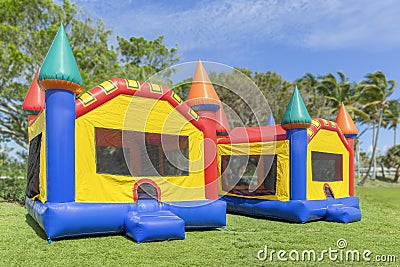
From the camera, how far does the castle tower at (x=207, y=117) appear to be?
7070 mm

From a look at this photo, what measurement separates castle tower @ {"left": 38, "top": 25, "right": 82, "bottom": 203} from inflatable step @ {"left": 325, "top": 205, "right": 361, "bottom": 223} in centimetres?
528

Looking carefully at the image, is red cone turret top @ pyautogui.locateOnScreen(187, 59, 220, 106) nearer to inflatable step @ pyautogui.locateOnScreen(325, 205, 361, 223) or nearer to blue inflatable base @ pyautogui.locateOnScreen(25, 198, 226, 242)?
blue inflatable base @ pyautogui.locateOnScreen(25, 198, 226, 242)

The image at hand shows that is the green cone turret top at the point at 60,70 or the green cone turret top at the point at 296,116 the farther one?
the green cone turret top at the point at 296,116

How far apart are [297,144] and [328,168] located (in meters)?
2.37

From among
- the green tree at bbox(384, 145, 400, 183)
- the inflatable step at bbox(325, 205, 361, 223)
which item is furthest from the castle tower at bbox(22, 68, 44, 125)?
the green tree at bbox(384, 145, 400, 183)

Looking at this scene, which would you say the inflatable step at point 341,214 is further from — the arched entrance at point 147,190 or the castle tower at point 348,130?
the arched entrance at point 147,190

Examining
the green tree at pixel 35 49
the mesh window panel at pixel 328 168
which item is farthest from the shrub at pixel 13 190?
the mesh window panel at pixel 328 168

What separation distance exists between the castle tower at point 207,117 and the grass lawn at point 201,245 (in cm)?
90

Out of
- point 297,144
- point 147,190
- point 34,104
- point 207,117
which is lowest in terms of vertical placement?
point 147,190

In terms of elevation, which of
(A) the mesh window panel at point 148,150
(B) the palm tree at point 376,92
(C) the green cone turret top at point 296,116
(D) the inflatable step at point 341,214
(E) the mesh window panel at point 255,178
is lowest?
(D) the inflatable step at point 341,214

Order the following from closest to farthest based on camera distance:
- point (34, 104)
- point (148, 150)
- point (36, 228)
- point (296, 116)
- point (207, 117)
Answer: point (36, 228)
point (207, 117)
point (296, 116)
point (34, 104)
point (148, 150)

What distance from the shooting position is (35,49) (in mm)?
13633

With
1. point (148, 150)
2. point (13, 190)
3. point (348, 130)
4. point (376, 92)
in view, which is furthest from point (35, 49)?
point (376, 92)

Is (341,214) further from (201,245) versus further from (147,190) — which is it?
(147,190)
